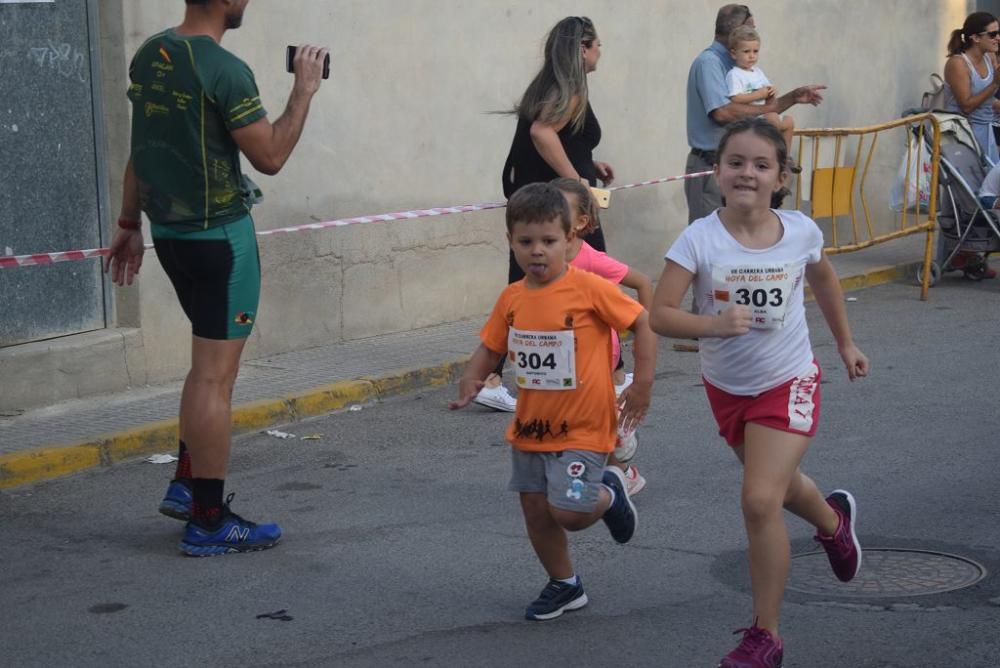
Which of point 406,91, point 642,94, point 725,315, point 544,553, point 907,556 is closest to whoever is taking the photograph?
point 725,315

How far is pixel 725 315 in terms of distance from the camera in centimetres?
429

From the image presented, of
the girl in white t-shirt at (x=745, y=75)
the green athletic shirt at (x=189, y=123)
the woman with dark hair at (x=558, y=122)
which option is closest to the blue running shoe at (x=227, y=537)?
the green athletic shirt at (x=189, y=123)

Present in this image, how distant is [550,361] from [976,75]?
9.01m

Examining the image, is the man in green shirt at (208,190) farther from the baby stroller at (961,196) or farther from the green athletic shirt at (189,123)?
the baby stroller at (961,196)

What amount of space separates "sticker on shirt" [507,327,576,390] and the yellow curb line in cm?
296

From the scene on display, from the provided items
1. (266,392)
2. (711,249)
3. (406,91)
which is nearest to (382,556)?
(711,249)

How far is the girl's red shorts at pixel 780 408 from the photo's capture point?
4.54 metres

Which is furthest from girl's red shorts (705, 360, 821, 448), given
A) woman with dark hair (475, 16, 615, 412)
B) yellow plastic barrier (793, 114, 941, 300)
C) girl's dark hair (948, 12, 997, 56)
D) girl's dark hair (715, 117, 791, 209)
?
girl's dark hair (948, 12, 997, 56)

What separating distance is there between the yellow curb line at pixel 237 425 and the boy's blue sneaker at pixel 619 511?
3030 mm

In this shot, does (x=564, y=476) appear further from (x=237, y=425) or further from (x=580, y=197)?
(x=237, y=425)

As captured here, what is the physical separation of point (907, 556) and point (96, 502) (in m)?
3.32

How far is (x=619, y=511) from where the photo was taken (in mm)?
5008

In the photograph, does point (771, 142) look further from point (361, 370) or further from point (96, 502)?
point (361, 370)

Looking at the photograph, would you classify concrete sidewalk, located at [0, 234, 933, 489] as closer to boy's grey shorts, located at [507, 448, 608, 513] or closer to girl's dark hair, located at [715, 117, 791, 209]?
boy's grey shorts, located at [507, 448, 608, 513]
